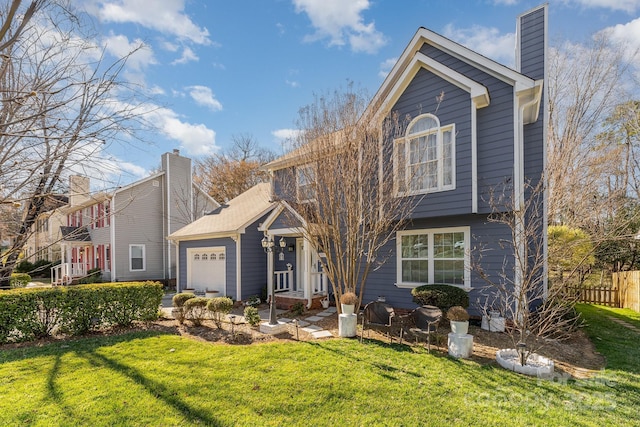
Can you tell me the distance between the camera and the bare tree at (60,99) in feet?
10.1

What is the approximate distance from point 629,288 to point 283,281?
13383 mm

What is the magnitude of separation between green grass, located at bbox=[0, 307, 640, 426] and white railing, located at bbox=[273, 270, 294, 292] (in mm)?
5578

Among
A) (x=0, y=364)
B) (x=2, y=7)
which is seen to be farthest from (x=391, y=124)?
(x=0, y=364)

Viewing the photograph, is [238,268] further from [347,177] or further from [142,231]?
[142,231]

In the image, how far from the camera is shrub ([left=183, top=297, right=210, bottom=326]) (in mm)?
8424

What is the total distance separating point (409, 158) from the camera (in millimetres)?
8953

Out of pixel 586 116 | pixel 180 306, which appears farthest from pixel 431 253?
pixel 586 116

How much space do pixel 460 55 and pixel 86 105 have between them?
356 inches

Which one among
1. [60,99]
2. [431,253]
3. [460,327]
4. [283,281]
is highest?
[60,99]

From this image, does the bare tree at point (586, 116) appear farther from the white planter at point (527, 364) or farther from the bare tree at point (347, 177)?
the white planter at point (527, 364)

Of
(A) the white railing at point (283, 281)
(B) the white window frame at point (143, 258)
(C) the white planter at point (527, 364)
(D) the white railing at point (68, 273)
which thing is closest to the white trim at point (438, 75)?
(C) the white planter at point (527, 364)

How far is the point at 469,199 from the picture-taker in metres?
8.02

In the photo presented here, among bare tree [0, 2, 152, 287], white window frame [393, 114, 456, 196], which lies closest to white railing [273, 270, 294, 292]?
white window frame [393, 114, 456, 196]

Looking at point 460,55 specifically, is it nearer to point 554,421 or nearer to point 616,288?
point 554,421
